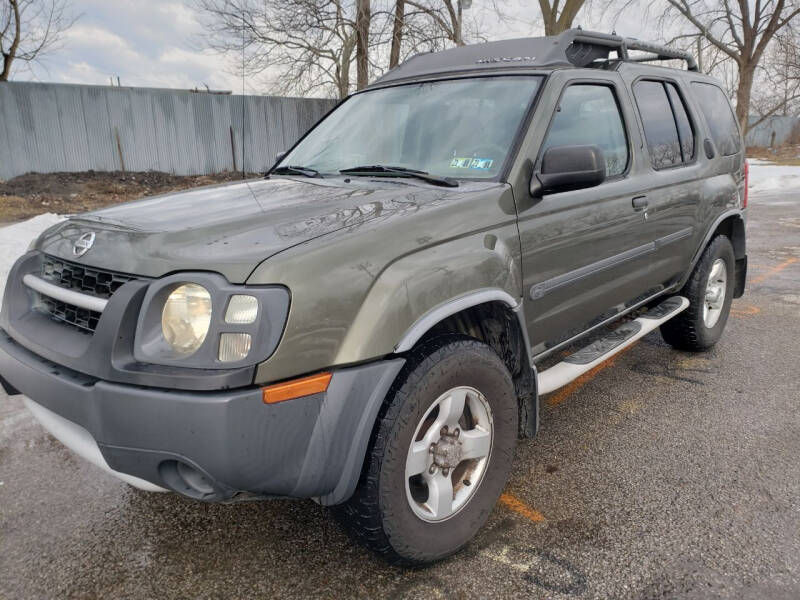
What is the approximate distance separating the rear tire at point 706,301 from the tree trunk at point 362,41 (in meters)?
15.4

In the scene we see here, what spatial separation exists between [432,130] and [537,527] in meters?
1.91

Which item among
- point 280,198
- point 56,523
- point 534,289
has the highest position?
point 280,198

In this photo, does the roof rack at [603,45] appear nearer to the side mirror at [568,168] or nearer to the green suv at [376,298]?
the green suv at [376,298]

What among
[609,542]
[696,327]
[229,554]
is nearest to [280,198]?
[229,554]

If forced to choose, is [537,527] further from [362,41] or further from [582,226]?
[362,41]

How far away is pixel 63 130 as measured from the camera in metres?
16.3

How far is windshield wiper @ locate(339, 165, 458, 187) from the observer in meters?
2.66

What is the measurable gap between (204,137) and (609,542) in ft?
60.0

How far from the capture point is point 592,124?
3271 mm

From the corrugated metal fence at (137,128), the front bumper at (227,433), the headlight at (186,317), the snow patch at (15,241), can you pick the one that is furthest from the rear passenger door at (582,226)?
the corrugated metal fence at (137,128)

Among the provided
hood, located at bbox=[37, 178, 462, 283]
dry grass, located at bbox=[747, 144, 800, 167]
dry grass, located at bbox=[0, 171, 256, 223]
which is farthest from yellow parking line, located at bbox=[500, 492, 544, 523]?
dry grass, located at bbox=[747, 144, 800, 167]

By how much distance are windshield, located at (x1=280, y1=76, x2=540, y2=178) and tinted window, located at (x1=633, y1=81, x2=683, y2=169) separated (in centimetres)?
103

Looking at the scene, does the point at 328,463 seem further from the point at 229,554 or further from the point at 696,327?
the point at 696,327

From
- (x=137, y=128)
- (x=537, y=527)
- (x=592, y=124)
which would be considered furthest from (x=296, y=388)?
(x=137, y=128)
